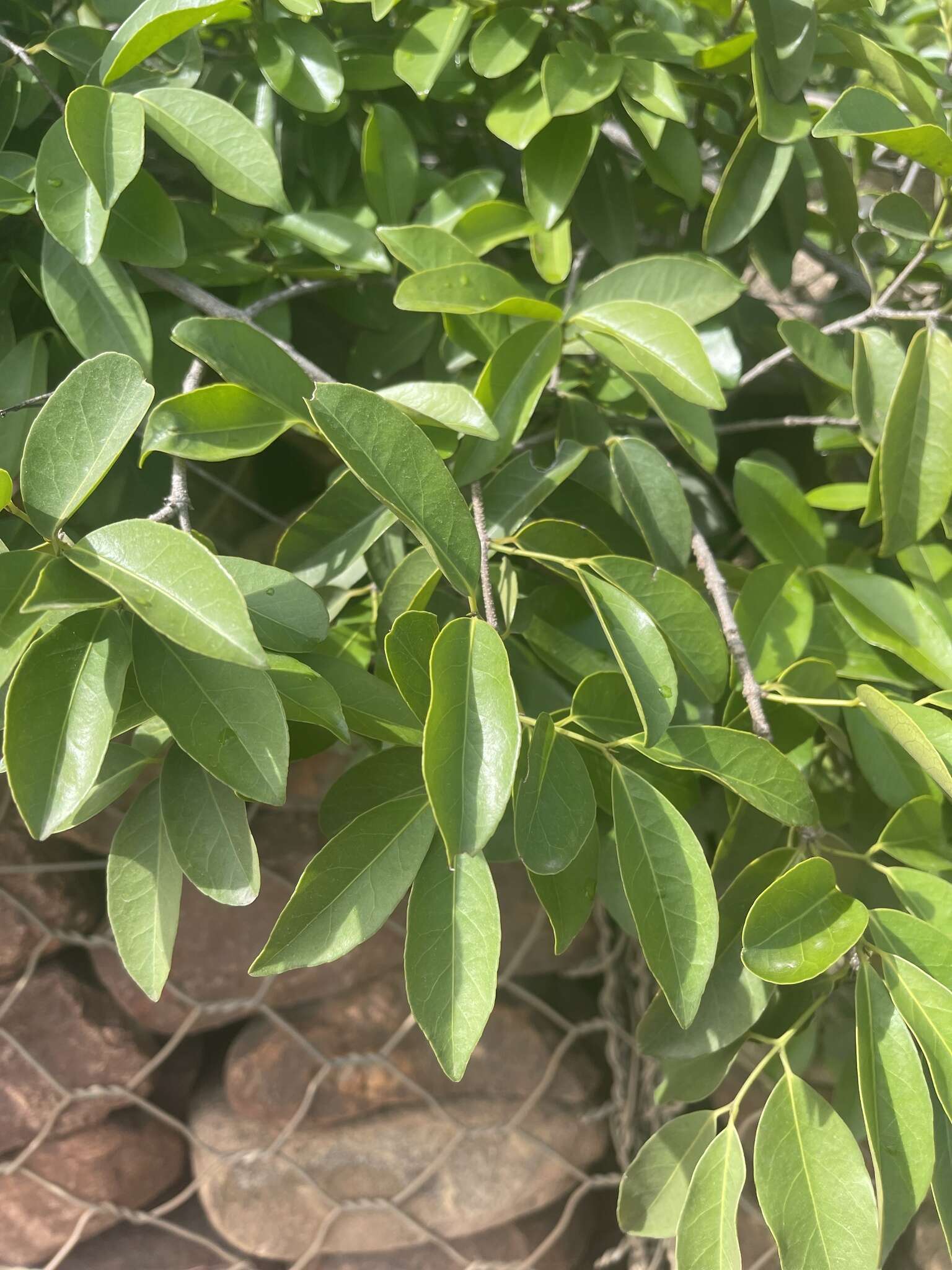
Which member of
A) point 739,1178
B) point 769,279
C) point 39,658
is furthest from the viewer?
point 769,279

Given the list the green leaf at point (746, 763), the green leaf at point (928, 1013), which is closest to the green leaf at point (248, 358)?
the green leaf at point (746, 763)

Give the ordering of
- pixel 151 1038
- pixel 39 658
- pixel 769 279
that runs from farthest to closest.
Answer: pixel 151 1038
pixel 769 279
pixel 39 658

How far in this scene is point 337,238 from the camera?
0.47 m

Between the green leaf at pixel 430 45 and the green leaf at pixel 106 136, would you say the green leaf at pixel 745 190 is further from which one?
the green leaf at pixel 106 136

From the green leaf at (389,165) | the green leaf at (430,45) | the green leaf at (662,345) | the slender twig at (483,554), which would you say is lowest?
the slender twig at (483,554)

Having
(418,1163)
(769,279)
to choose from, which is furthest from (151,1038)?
(769,279)

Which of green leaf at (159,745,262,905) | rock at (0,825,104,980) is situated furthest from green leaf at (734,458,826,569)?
rock at (0,825,104,980)

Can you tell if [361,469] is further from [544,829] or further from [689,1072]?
[689,1072]

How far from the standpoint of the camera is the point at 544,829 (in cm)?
33

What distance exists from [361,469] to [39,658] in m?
0.13

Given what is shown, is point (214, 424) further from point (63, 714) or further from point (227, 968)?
point (227, 968)

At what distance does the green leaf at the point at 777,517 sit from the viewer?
0.50 meters

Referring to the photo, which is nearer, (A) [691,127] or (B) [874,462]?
(B) [874,462]

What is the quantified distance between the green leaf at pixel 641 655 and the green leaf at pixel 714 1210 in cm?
22
